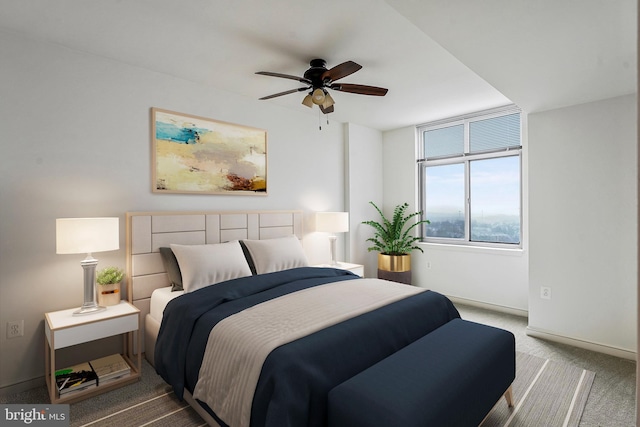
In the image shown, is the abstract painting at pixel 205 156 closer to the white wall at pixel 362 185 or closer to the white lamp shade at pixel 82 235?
the white lamp shade at pixel 82 235

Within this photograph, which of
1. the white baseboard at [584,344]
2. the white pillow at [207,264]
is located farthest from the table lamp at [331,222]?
the white baseboard at [584,344]

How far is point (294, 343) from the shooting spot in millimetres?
1672

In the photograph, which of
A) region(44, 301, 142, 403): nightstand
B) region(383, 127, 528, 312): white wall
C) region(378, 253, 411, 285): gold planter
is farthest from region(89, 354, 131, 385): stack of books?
region(383, 127, 528, 312): white wall

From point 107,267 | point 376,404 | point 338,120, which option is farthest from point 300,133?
point 376,404

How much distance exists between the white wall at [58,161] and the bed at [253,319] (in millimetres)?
338

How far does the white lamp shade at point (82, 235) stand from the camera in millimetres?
2232

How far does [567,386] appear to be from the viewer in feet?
7.79

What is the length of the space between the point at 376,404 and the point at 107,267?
8.04 ft

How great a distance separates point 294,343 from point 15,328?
218cm

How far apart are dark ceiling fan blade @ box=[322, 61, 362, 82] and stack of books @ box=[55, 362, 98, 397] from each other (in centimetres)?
277

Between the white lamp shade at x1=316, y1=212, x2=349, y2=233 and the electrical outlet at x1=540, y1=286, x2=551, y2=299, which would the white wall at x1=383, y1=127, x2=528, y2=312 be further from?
the white lamp shade at x1=316, y1=212, x2=349, y2=233

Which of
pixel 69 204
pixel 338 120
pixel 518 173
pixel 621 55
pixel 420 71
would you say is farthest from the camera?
pixel 338 120

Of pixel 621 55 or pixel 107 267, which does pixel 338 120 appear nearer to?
pixel 621 55

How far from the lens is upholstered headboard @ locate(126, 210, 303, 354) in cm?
279
